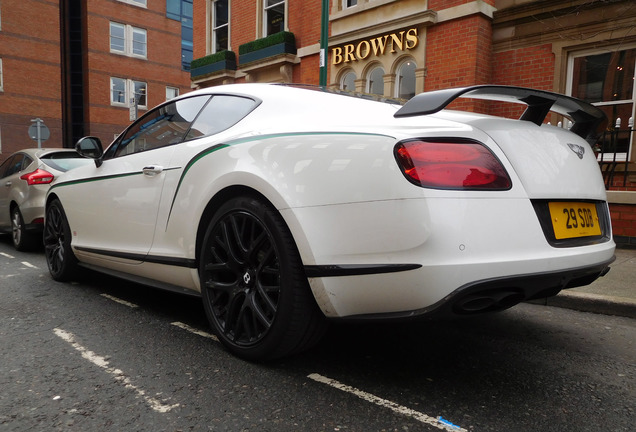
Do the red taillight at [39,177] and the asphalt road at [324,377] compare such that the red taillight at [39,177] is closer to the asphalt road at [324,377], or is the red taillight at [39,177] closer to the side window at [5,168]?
the side window at [5,168]

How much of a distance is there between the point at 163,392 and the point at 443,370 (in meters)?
1.32

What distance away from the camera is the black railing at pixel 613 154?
679 centimetres

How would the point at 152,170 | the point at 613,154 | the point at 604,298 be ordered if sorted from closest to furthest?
the point at 152,170 < the point at 604,298 < the point at 613,154

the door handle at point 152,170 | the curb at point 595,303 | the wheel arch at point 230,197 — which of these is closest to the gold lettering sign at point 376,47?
the curb at point 595,303

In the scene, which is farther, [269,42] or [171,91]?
[171,91]

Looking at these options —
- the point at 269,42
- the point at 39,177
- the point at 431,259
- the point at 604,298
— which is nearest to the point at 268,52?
the point at 269,42

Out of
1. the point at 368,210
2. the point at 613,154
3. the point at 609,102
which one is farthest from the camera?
the point at 609,102

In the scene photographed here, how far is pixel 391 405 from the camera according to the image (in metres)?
2.02

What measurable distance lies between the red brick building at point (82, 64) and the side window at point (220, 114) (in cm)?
2944

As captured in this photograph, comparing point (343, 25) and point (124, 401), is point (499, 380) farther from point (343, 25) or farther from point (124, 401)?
point (343, 25)

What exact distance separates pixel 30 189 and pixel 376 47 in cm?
705

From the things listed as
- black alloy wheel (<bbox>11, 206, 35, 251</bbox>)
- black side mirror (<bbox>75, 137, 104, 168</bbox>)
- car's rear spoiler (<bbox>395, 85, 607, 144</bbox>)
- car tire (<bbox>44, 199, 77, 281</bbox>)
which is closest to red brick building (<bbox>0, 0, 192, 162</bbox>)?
black alloy wheel (<bbox>11, 206, 35, 251</bbox>)

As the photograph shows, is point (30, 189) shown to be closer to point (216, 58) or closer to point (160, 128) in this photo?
point (160, 128)

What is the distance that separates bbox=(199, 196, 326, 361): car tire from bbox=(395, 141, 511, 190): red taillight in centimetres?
65
